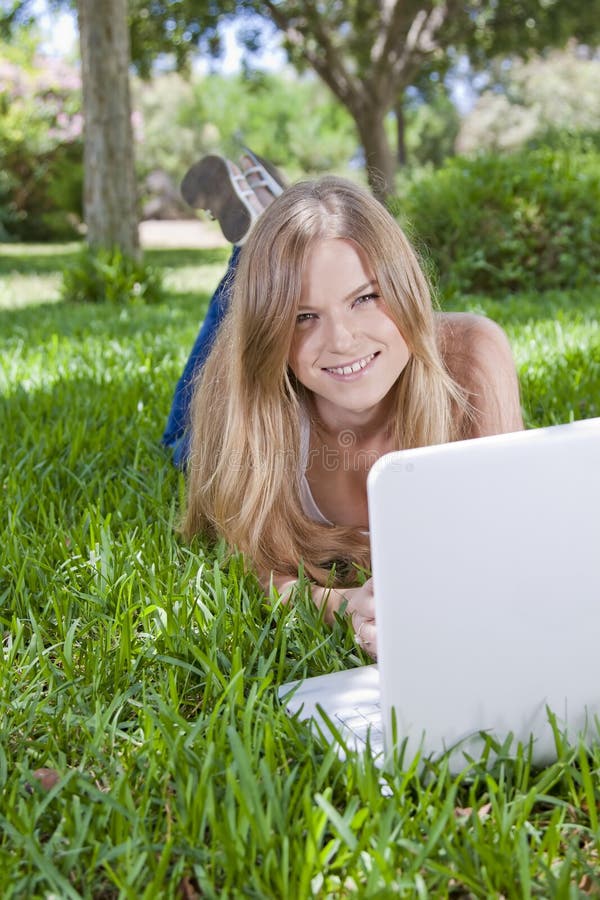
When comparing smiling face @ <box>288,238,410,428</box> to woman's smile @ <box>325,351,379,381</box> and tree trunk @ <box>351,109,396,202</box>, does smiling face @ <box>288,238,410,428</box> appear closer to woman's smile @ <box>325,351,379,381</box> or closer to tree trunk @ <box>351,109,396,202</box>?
woman's smile @ <box>325,351,379,381</box>

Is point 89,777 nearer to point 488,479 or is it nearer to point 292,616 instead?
point 292,616

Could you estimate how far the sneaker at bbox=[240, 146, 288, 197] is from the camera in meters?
2.90

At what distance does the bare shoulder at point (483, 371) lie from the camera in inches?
86.7

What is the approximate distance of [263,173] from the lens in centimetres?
292

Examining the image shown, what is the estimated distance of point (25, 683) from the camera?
1.64 metres

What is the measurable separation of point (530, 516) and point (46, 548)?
1.36 m

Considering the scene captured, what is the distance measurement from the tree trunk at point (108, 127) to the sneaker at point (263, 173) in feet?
15.0

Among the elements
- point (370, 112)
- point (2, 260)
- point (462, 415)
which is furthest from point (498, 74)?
point (462, 415)

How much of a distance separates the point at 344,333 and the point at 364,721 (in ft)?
2.62

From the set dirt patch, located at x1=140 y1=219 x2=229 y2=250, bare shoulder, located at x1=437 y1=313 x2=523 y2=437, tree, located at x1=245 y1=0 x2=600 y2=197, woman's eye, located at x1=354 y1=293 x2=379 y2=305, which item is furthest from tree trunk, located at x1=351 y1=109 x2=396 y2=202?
woman's eye, located at x1=354 y1=293 x2=379 y2=305

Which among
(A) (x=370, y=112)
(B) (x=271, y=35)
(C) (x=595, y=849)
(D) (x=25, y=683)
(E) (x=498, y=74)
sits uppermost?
(E) (x=498, y=74)

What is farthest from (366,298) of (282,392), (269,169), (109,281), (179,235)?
A: (179,235)

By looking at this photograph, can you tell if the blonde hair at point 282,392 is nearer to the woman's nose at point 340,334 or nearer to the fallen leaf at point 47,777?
the woman's nose at point 340,334

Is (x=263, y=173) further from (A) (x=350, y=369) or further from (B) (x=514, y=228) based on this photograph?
(B) (x=514, y=228)
